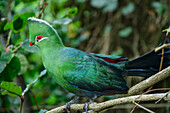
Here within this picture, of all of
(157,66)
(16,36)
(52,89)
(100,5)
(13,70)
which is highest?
(100,5)

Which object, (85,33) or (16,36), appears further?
(85,33)

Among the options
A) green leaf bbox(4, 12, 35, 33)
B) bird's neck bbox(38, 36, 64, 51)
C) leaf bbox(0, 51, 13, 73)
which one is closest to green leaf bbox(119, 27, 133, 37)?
green leaf bbox(4, 12, 35, 33)

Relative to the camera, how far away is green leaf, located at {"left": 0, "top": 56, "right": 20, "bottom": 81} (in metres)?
1.64

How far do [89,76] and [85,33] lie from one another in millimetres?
2032

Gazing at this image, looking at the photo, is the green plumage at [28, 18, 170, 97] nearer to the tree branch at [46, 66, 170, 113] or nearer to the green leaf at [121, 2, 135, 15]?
the tree branch at [46, 66, 170, 113]

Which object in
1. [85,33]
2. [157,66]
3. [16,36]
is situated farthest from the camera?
[85,33]

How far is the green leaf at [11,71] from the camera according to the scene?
5.38 feet

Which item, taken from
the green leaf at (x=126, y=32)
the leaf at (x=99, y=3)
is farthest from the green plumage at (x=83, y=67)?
the green leaf at (x=126, y=32)

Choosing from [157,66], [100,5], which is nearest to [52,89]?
[100,5]

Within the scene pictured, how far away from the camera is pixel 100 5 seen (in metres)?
2.73

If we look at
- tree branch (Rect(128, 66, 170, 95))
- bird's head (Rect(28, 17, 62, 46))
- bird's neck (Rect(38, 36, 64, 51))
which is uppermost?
bird's head (Rect(28, 17, 62, 46))

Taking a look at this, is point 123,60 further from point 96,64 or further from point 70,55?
point 70,55

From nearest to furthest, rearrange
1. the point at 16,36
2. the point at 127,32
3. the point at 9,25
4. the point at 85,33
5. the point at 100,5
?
the point at 9,25 < the point at 16,36 < the point at 100,5 < the point at 127,32 < the point at 85,33

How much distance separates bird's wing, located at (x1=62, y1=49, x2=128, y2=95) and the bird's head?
12 cm
